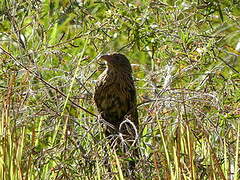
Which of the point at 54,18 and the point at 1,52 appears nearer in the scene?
the point at 1,52

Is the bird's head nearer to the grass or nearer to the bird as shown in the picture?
the bird

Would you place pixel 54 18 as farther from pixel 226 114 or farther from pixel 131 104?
pixel 226 114

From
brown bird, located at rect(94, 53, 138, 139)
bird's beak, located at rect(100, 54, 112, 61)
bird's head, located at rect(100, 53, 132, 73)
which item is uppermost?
bird's beak, located at rect(100, 54, 112, 61)

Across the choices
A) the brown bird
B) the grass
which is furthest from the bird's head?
the grass

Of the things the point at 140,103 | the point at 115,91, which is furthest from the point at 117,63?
the point at 140,103

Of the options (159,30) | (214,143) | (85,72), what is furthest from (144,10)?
(214,143)

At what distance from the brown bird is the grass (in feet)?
0.25

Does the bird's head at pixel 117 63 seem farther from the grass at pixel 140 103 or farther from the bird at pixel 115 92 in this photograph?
the grass at pixel 140 103

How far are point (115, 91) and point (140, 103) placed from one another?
501 millimetres

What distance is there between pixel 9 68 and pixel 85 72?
0.52m

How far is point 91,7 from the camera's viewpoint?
395cm

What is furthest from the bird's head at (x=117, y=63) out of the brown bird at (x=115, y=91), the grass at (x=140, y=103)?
the grass at (x=140, y=103)

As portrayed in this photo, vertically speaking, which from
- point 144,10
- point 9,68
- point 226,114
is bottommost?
point 226,114

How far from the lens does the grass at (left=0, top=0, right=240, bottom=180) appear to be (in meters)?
2.73
